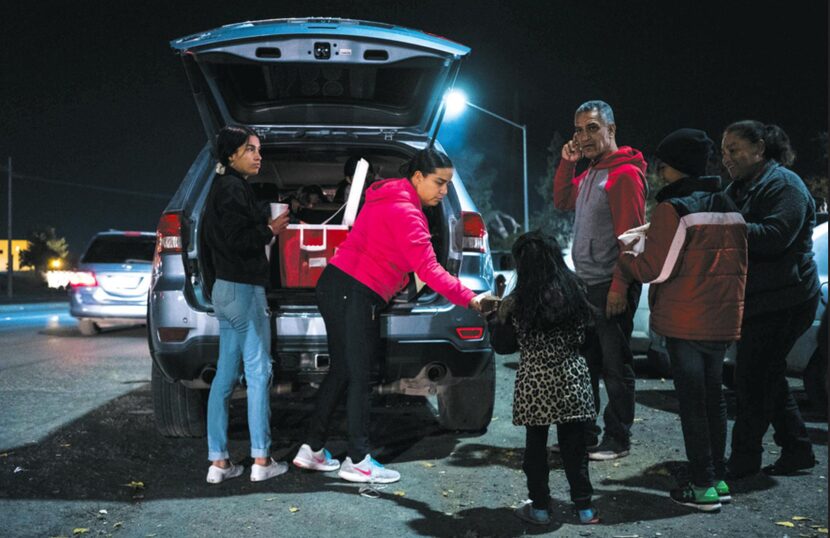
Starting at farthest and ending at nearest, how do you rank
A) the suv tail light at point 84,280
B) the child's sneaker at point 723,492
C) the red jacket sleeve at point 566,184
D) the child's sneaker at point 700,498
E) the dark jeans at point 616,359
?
1. the suv tail light at point 84,280
2. the red jacket sleeve at point 566,184
3. the dark jeans at point 616,359
4. the child's sneaker at point 723,492
5. the child's sneaker at point 700,498

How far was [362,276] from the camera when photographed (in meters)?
4.42

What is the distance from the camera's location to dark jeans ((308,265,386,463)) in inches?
173

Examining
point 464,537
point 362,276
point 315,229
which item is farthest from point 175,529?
point 315,229

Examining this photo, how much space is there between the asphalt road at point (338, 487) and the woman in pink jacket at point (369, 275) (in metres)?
0.38

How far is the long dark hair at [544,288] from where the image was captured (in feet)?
11.9

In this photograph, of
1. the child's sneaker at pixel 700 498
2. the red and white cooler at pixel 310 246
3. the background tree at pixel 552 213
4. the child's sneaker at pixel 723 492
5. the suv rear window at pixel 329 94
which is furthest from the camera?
the background tree at pixel 552 213

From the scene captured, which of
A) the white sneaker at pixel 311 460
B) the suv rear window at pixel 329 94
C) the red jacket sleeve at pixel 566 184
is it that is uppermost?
the suv rear window at pixel 329 94

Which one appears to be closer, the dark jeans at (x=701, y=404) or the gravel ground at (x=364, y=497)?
the gravel ground at (x=364, y=497)

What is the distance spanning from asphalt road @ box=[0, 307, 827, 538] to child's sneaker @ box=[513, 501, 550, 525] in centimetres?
4

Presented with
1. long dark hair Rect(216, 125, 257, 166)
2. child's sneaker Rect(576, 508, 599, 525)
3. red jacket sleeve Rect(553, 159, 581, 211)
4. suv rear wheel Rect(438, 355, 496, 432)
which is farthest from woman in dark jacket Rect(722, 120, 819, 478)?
long dark hair Rect(216, 125, 257, 166)

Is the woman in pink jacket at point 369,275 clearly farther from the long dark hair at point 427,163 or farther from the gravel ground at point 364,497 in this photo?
the gravel ground at point 364,497

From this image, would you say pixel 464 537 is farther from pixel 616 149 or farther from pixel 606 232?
pixel 616 149

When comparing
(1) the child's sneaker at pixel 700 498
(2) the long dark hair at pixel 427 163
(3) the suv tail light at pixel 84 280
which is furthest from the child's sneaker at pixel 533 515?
(3) the suv tail light at pixel 84 280

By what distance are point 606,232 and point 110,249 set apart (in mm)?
9617
